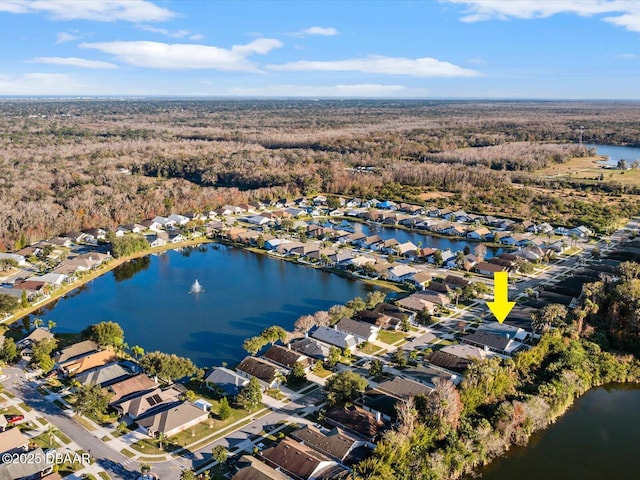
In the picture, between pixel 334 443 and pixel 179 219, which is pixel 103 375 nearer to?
pixel 334 443

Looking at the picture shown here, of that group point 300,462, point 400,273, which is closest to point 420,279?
point 400,273

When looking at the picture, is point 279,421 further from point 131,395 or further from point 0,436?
point 0,436

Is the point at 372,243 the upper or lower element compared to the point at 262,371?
upper

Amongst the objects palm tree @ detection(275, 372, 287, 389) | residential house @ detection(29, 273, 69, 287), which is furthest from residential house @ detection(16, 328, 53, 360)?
palm tree @ detection(275, 372, 287, 389)

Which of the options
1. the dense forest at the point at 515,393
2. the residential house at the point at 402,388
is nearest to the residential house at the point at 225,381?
the residential house at the point at 402,388

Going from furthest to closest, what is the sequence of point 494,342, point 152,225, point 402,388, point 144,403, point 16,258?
point 152,225 → point 16,258 → point 494,342 → point 402,388 → point 144,403

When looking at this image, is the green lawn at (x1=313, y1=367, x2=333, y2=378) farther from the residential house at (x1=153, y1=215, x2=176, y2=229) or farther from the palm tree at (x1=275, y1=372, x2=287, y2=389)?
the residential house at (x1=153, y1=215, x2=176, y2=229)

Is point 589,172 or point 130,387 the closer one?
point 130,387
